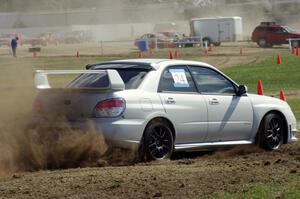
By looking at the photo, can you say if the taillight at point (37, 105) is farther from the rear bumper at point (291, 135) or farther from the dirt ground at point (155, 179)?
the rear bumper at point (291, 135)

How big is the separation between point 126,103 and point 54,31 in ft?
223

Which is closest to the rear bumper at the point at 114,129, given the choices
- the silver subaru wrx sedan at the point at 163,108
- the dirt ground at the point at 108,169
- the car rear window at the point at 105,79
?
the silver subaru wrx sedan at the point at 163,108

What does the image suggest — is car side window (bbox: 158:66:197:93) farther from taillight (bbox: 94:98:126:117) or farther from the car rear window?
taillight (bbox: 94:98:126:117)

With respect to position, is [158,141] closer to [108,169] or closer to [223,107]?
[108,169]

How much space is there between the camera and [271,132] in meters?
11.8

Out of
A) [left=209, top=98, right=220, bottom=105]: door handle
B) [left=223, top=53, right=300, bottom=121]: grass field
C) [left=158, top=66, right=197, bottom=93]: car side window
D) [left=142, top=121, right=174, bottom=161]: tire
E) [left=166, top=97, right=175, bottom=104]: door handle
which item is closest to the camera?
[left=142, top=121, right=174, bottom=161]: tire

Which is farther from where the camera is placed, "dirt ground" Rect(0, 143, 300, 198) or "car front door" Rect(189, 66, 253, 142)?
"car front door" Rect(189, 66, 253, 142)

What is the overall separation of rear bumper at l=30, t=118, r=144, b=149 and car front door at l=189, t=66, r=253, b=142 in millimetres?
1455

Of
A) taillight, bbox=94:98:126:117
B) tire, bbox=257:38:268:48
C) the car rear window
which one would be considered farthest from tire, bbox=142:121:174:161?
tire, bbox=257:38:268:48

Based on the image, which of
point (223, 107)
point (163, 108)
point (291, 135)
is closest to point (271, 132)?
point (291, 135)

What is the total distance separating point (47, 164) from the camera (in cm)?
984

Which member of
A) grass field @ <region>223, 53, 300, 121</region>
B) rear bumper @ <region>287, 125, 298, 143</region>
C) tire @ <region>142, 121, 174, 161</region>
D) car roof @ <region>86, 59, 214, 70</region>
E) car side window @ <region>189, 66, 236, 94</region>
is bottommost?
grass field @ <region>223, 53, 300, 121</region>

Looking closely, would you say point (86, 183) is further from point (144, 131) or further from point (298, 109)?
point (298, 109)

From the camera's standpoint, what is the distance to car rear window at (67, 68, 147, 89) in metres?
10.4
